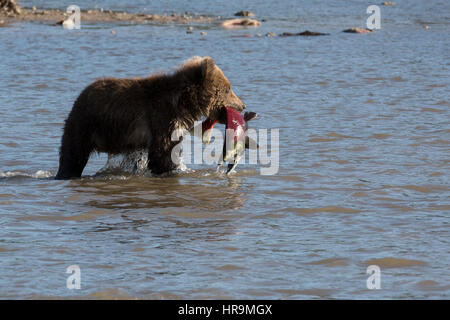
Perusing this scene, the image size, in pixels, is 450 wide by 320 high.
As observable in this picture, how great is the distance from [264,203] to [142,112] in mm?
1695

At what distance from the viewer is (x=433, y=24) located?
28250mm

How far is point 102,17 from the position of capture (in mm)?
29672

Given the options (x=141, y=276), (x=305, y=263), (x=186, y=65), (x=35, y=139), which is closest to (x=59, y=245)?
(x=141, y=276)

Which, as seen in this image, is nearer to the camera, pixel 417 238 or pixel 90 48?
pixel 417 238

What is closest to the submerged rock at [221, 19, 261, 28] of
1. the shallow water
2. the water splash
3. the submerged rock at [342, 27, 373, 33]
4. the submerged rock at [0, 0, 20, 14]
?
the submerged rock at [342, 27, 373, 33]

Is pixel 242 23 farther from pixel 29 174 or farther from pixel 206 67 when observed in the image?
pixel 206 67

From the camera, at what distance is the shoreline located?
2867cm

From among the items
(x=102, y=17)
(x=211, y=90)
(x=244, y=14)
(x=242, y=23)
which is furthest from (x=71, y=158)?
(x=244, y=14)

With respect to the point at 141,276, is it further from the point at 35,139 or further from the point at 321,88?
the point at 321,88

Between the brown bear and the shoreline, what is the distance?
19213 mm

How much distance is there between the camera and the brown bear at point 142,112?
29.8 ft

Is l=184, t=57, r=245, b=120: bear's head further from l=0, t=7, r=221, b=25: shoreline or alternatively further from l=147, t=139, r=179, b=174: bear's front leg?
l=0, t=7, r=221, b=25: shoreline
